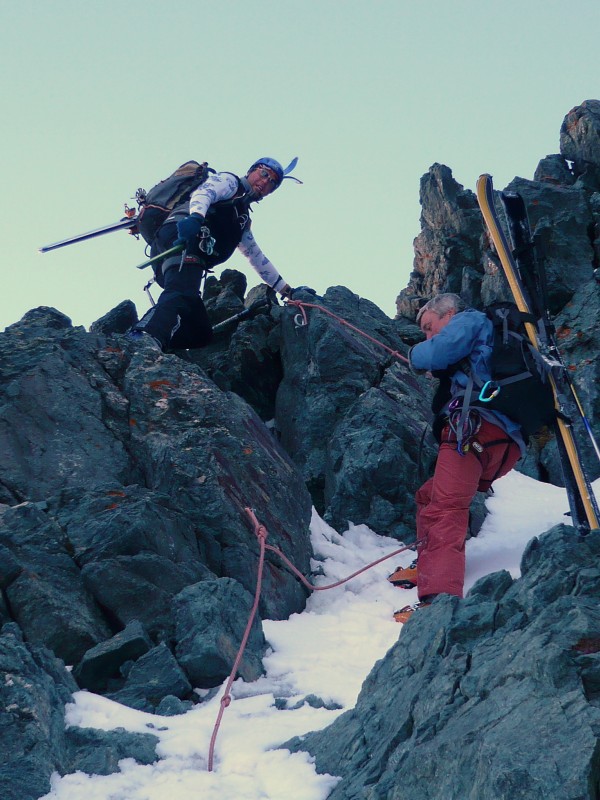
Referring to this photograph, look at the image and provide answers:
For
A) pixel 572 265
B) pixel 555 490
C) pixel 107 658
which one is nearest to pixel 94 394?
pixel 107 658

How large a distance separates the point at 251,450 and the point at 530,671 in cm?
587

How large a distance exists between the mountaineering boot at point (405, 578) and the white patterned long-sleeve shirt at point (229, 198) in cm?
553

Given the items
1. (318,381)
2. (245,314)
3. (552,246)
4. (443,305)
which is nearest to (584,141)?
(552,246)

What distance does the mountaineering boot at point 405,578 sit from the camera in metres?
8.57

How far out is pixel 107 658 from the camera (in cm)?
588

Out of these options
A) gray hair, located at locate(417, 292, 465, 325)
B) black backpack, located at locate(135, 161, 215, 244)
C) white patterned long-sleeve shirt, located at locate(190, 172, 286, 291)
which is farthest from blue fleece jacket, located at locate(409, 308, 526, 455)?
black backpack, located at locate(135, 161, 215, 244)

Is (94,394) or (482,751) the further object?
(94,394)

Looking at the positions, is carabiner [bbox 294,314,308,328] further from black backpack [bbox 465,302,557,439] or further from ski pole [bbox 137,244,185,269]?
black backpack [bbox 465,302,557,439]

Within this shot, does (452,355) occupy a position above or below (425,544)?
above

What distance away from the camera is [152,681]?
5.74 m

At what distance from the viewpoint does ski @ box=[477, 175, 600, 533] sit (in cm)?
777

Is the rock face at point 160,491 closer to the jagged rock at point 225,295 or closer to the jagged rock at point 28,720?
the jagged rock at point 28,720

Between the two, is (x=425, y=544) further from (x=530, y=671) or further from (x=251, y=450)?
(x=530, y=671)

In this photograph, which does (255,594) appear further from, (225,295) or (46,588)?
(225,295)
